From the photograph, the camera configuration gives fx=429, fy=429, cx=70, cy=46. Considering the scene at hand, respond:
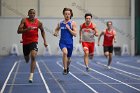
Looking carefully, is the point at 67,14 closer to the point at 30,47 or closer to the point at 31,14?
the point at 31,14

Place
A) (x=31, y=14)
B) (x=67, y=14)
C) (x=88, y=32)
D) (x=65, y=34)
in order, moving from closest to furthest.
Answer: (x=31, y=14), (x=67, y=14), (x=65, y=34), (x=88, y=32)

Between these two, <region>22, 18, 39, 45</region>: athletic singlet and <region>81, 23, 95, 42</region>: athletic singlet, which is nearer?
<region>22, 18, 39, 45</region>: athletic singlet

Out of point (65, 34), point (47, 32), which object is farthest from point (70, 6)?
point (65, 34)

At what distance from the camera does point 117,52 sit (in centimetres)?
3098

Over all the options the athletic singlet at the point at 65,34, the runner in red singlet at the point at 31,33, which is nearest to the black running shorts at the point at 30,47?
the runner in red singlet at the point at 31,33

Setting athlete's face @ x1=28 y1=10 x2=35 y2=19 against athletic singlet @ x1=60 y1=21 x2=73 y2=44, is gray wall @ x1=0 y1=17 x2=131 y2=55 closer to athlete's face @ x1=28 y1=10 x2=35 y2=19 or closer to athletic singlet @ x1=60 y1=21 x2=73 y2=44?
athletic singlet @ x1=60 y1=21 x2=73 y2=44

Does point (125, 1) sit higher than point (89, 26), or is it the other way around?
point (125, 1)

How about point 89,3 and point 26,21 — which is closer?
point 26,21

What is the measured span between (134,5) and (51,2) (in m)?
5.96

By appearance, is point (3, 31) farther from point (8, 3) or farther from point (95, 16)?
point (95, 16)

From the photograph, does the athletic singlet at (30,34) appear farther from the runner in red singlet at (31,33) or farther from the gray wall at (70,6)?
the gray wall at (70,6)

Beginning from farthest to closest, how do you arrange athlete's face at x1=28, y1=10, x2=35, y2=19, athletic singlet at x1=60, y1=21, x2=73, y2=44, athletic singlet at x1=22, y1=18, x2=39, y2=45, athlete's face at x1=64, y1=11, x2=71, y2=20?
athletic singlet at x1=60, y1=21, x2=73, y2=44
athlete's face at x1=64, y1=11, x2=71, y2=20
athletic singlet at x1=22, y1=18, x2=39, y2=45
athlete's face at x1=28, y1=10, x2=35, y2=19

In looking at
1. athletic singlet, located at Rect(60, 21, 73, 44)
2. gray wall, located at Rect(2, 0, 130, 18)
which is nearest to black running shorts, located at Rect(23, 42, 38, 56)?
athletic singlet, located at Rect(60, 21, 73, 44)

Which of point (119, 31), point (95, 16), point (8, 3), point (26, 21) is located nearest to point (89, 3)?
point (95, 16)
